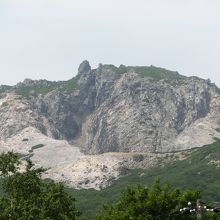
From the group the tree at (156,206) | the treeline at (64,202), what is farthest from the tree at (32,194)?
the tree at (156,206)

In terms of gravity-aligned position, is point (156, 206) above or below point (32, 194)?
below

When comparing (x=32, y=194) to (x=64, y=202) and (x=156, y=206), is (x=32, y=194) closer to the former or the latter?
(x=64, y=202)

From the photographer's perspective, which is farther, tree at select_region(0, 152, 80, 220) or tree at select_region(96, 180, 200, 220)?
tree at select_region(0, 152, 80, 220)

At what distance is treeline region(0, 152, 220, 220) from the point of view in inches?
2135

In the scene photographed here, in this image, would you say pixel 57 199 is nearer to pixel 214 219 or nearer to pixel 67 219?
pixel 67 219

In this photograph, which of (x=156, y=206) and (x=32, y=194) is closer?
(x=156, y=206)

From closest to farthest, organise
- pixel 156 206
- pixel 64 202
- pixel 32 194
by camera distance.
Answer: pixel 156 206
pixel 32 194
pixel 64 202

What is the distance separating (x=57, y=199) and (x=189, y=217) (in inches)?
687

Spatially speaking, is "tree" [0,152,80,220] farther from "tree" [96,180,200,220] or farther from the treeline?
"tree" [96,180,200,220]

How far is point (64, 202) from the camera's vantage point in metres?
65.2

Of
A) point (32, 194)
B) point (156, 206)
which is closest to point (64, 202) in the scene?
point (32, 194)

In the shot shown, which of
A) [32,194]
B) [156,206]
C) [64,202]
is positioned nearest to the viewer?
[156,206]

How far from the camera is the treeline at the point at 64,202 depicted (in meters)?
54.2

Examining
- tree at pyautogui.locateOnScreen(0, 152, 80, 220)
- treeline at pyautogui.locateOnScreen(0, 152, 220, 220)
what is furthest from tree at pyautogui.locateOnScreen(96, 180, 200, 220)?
tree at pyautogui.locateOnScreen(0, 152, 80, 220)
